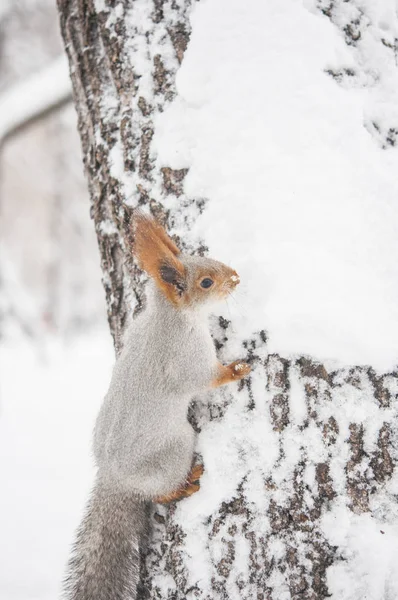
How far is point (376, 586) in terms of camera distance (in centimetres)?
127

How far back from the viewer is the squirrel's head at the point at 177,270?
1.50 m

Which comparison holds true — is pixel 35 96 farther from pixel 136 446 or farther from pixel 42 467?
pixel 42 467

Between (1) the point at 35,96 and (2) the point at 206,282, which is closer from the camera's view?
(2) the point at 206,282

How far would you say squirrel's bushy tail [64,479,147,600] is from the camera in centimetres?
160

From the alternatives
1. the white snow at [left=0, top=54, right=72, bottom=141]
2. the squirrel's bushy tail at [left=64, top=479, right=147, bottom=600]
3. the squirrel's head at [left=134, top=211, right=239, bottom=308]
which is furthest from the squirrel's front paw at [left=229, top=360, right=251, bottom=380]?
the white snow at [left=0, top=54, right=72, bottom=141]

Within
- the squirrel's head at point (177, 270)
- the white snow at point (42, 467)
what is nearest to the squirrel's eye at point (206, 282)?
the squirrel's head at point (177, 270)

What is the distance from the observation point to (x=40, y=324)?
8.41 metres

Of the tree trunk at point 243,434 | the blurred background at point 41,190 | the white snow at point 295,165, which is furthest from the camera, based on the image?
the blurred background at point 41,190

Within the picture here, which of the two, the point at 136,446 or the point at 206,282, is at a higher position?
the point at 206,282

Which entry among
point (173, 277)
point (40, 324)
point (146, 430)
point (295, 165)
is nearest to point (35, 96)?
point (173, 277)

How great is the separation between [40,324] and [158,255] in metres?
7.42

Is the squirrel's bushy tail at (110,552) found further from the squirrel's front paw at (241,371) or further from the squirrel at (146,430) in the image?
the squirrel's front paw at (241,371)

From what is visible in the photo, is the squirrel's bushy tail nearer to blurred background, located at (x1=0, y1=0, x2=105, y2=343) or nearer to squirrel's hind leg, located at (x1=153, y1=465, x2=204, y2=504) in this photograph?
squirrel's hind leg, located at (x1=153, y1=465, x2=204, y2=504)

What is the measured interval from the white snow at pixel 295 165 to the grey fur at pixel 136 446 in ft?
0.80
